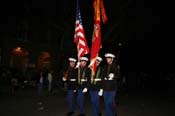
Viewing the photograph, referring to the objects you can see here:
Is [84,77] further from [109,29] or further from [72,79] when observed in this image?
[109,29]

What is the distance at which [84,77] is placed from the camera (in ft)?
48.9

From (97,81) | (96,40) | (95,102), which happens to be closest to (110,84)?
(97,81)

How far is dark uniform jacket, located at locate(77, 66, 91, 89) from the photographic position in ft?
48.5

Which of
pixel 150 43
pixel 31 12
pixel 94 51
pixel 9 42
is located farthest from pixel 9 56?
pixel 94 51

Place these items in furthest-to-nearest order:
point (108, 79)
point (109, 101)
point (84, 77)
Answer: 1. point (84, 77)
2. point (108, 79)
3. point (109, 101)

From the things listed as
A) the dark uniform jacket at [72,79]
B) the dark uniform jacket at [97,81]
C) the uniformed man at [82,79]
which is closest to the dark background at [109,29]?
the dark uniform jacket at [72,79]

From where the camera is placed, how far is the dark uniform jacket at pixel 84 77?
14.8 meters

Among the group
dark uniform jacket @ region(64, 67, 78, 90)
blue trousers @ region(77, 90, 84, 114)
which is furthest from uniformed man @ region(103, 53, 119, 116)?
dark uniform jacket @ region(64, 67, 78, 90)

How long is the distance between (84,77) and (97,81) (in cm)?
69

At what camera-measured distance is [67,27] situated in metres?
40.6

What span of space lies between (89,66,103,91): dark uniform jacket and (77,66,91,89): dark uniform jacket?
0.88 ft

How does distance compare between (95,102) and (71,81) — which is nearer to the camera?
(95,102)

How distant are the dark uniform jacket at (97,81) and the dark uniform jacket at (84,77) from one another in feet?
0.88

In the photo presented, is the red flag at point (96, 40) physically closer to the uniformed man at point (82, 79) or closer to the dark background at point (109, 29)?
the uniformed man at point (82, 79)
